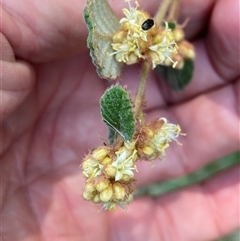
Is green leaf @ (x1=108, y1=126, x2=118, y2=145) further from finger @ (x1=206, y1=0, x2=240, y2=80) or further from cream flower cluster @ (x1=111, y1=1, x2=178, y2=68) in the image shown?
finger @ (x1=206, y1=0, x2=240, y2=80)

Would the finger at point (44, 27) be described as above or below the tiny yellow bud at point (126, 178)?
above

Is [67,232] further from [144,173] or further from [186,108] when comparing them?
[186,108]

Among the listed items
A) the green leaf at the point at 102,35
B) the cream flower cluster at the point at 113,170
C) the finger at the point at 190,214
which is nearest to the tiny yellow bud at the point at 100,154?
the cream flower cluster at the point at 113,170

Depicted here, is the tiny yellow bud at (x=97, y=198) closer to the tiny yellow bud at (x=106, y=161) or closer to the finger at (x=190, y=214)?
the tiny yellow bud at (x=106, y=161)

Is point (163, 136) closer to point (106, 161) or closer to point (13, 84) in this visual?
point (106, 161)

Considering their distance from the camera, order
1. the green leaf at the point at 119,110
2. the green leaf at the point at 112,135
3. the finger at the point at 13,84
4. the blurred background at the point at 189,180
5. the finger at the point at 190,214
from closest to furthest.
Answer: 1. the green leaf at the point at 119,110
2. the green leaf at the point at 112,135
3. the finger at the point at 13,84
4. the finger at the point at 190,214
5. the blurred background at the point at 189,180

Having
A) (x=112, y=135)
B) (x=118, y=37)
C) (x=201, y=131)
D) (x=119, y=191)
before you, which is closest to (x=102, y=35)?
(x=118, y=37)
